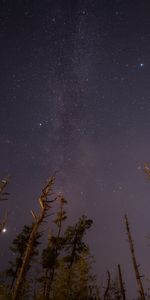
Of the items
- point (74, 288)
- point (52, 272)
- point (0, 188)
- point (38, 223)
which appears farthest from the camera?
point (52, 272)

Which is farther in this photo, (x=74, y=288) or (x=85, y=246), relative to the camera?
(x=85, y=246)

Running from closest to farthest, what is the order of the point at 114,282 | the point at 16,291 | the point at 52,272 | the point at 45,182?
the point at 16,291 < the point at 45,182 < the point at 52,272 < the point at 114,282

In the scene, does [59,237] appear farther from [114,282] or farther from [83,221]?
[114,282]

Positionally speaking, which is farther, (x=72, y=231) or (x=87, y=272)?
(x=72, y=231)

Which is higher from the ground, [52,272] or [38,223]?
[52,272]

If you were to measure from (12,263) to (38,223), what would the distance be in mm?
17357

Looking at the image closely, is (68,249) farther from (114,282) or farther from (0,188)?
(0,188)

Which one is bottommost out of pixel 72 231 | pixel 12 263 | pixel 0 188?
A: pixel 0 188

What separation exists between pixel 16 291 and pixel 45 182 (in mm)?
6543

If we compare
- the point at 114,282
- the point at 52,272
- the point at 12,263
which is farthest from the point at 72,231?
the point at 114,282

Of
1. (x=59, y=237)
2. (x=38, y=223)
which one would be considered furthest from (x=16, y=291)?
(x=59, y=237)

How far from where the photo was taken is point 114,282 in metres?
35.7

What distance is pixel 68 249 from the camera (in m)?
29.7

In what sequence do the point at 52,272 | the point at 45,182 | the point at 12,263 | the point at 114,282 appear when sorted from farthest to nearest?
the point at 114,282 < the point at 12,263 < the point at 52,272 < the point at 45,182
